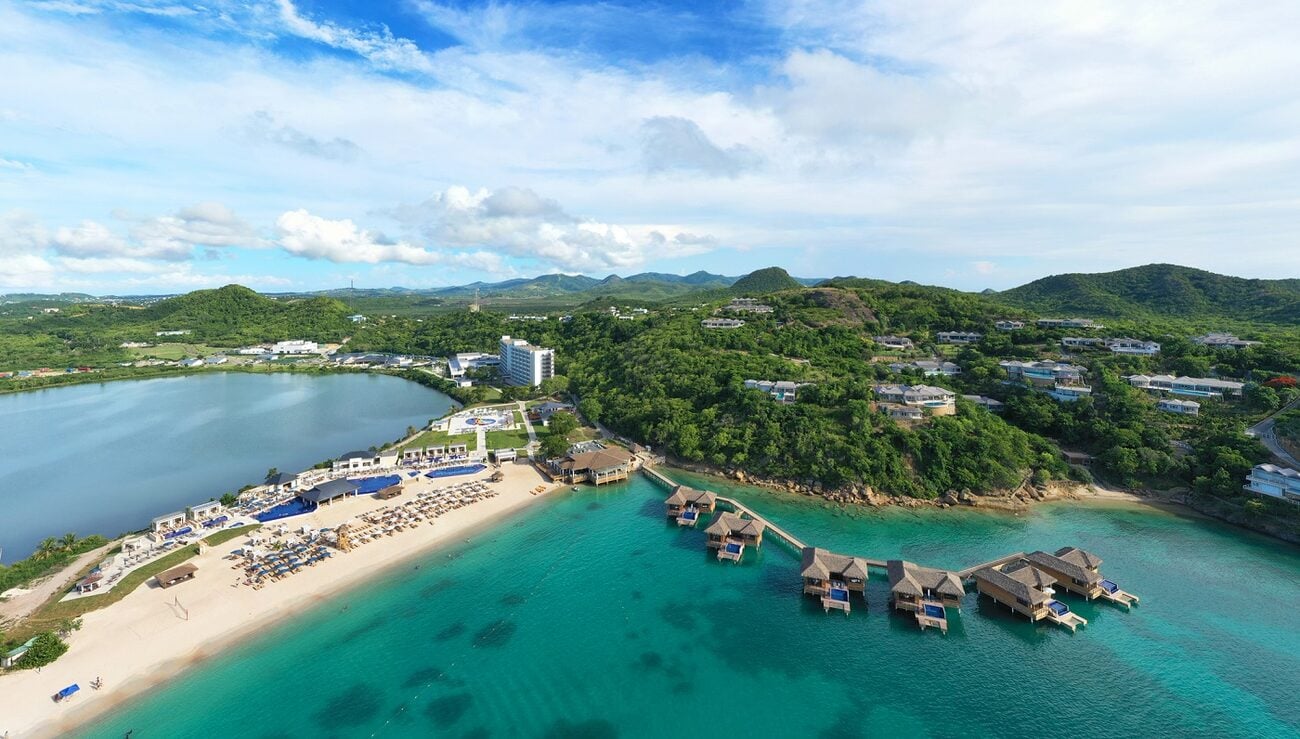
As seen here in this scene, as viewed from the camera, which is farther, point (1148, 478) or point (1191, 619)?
point (1148, 478)

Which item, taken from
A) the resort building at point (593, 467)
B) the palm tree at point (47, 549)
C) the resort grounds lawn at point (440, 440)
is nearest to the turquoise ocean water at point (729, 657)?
the resort building at point (593, 467)

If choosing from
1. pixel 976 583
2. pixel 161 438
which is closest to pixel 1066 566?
pixel 976 583

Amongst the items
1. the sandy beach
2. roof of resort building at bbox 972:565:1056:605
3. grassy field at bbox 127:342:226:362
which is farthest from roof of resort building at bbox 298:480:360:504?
grassy field at bbox 127:342:226:362

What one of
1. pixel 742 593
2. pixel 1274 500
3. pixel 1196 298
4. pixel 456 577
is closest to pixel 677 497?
pixel 742 593

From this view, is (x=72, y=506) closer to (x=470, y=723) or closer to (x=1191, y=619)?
(x=470, y=723)

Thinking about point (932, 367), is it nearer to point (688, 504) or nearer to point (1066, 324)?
point (1066, 324)

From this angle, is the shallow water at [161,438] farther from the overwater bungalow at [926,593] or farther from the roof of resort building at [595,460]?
the overwater bungalow at [926,593]
